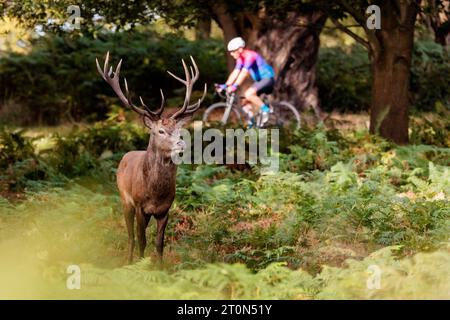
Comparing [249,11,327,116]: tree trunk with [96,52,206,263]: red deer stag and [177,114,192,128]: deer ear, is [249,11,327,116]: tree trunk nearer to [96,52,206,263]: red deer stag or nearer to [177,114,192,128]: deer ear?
[177,114,192,128]: deer ear

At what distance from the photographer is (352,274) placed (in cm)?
662

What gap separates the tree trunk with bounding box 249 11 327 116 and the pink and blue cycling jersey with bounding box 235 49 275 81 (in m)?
2.47

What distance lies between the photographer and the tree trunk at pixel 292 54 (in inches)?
693

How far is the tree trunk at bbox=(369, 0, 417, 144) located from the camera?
567 inches

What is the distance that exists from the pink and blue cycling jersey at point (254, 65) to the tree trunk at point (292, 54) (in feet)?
8.11

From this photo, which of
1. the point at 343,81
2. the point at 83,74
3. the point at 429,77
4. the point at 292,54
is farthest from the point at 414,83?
the point at 83,74

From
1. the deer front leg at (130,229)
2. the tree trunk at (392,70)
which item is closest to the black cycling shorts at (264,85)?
the tree trunk at (392,70)

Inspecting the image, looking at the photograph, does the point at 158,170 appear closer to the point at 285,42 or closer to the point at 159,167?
the point at 159,167

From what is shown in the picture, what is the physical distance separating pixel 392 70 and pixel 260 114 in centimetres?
224

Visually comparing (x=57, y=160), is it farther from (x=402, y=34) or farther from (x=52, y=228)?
(x=402, y=34)

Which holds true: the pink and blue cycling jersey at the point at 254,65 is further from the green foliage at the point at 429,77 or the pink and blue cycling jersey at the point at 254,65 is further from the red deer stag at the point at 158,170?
the green foliage at the point at 429,77

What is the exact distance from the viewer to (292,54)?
59.0 ft

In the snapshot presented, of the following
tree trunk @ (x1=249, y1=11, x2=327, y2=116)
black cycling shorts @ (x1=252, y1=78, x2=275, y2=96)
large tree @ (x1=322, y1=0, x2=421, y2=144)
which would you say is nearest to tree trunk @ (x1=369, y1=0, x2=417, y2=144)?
large tree @ (x1=322, y1=0, x2=421, y2=144)
